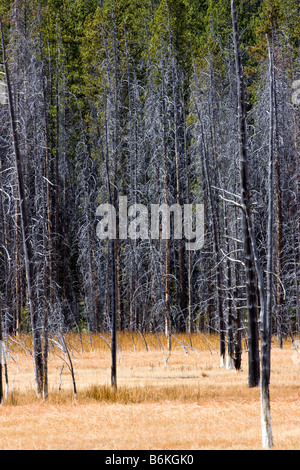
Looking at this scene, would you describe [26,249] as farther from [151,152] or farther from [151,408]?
[151,152]

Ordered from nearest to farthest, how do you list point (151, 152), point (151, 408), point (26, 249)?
point (151, 408) → point (26, 249) → point (151, 152)

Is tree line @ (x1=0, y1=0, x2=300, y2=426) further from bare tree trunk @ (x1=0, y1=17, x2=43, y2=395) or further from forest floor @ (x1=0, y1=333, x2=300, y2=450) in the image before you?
bare tree trunk @ (x1=0, y1=17, x2=43, y2=395)

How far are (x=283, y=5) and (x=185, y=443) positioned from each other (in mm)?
25780

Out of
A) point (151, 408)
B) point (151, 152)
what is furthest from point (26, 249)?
point (151, 152)

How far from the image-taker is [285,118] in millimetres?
20219

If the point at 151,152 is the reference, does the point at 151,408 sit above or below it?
below

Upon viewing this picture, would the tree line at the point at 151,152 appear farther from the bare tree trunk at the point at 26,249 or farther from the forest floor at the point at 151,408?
the bare tree trunk at the point at 26,249

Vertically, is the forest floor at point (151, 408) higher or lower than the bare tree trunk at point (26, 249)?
lower

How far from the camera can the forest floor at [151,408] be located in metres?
8.61

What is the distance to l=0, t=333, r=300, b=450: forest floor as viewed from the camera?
8609 mm

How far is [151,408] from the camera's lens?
36.4ft

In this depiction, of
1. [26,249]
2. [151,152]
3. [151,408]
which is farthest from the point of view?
[151,152]

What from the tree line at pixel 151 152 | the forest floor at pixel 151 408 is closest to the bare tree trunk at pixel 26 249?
the forest floor at pixel 151 408
